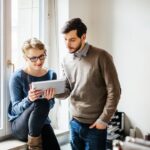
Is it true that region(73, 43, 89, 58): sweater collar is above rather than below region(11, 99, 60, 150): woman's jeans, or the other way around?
above

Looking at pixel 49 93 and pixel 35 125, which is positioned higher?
pixel 49 93

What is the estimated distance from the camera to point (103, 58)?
6.77 feet

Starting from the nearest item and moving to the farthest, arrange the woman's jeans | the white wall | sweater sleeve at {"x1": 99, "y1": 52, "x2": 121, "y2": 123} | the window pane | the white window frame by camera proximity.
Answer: sweater sleeve at {"x1": 99, "y1": 52, "x2": 121, "y2": 123}
the woman's jeans
the white window frame
the window pane
the white wall

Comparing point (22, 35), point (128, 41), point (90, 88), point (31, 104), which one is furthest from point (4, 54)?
point (128, 41)

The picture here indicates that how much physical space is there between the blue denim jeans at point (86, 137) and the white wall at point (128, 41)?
2.87 ft

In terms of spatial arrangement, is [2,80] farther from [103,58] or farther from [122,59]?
[122,59]

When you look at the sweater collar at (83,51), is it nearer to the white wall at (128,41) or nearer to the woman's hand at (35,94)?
the woman's hand at (35,94)

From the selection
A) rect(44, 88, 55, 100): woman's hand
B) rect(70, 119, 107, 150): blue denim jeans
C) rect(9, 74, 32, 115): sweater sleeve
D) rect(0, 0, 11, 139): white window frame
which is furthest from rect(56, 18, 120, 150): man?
rect(0, 0, 11, 139): white window frame

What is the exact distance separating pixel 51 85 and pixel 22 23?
0.90 metres

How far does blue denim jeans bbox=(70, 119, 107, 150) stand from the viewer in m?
2.09

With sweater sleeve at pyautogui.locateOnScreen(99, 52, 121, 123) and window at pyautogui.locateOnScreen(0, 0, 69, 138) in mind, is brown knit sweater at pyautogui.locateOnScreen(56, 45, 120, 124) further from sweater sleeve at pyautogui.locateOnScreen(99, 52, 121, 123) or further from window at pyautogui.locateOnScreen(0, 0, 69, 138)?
window at pyautogui.locateOnScreen(0, 0, 69, 138)

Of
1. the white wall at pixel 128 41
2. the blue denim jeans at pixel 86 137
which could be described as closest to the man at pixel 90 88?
the blue denim jeans at pixel 86 137

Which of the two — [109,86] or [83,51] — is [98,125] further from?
[83,51]

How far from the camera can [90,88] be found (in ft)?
6.86
